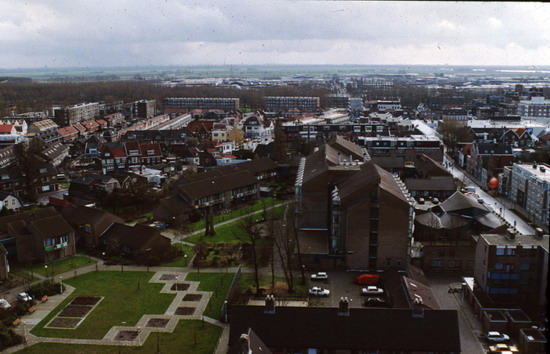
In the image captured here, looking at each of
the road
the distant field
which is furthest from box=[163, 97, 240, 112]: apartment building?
the distant field

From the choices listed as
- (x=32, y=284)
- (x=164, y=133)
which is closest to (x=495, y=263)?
(x=32, y=284)

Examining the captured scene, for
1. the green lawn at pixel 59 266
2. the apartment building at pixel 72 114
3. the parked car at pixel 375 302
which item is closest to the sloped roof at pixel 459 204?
the parked car at pixel 375 302

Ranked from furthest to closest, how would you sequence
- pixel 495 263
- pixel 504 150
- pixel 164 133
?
pixel 164 133
pixel 504 150
pixel 495 263

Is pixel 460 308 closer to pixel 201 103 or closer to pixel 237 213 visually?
pixel 237 213

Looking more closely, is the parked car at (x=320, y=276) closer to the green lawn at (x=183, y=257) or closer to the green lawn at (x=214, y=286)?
the green lawn at (x=214, y=286)

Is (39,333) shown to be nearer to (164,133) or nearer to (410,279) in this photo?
(410,279)

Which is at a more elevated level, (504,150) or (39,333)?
(504,150)
